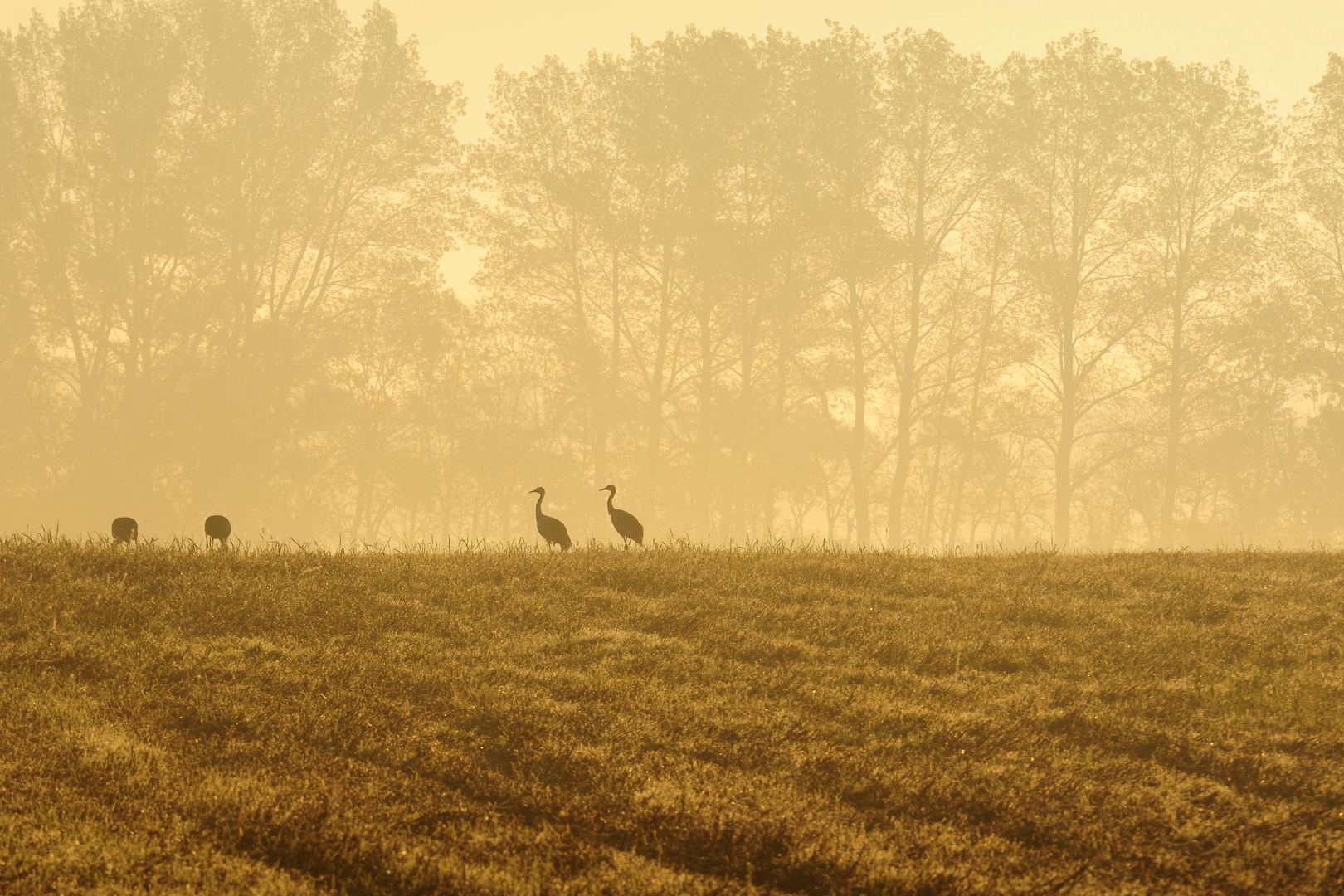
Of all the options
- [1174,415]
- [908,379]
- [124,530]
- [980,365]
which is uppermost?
[980,365]

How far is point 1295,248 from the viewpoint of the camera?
127 ft

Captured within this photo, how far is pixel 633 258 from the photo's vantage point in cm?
4025

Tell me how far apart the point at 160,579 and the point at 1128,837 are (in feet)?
31.9

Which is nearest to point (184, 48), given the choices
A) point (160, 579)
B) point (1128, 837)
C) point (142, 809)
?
point (160, 579)

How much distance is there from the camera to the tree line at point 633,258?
36.6 metres

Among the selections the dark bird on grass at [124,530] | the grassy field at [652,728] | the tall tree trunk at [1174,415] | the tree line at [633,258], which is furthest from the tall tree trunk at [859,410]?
the dark bird on grass at [124,530]

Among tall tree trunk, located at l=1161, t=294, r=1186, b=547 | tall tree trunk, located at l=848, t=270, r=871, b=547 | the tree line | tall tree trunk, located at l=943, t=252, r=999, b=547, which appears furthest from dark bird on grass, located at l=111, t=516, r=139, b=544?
tall tree trunk, located at l=1161, t=294, r=1186, b=547

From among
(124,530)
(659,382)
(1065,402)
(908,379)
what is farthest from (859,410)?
(124,530)

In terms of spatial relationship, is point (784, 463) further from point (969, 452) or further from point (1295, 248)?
point (1295, 248)

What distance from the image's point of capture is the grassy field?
622 centimetres

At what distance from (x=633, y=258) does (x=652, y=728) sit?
3350cm

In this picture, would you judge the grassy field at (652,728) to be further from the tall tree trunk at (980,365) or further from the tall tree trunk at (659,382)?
the tall tree trunk at (980,365)

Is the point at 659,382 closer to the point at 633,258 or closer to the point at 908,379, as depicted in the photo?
the point at 633,258

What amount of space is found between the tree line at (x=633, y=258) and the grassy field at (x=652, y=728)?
26.6 meters
